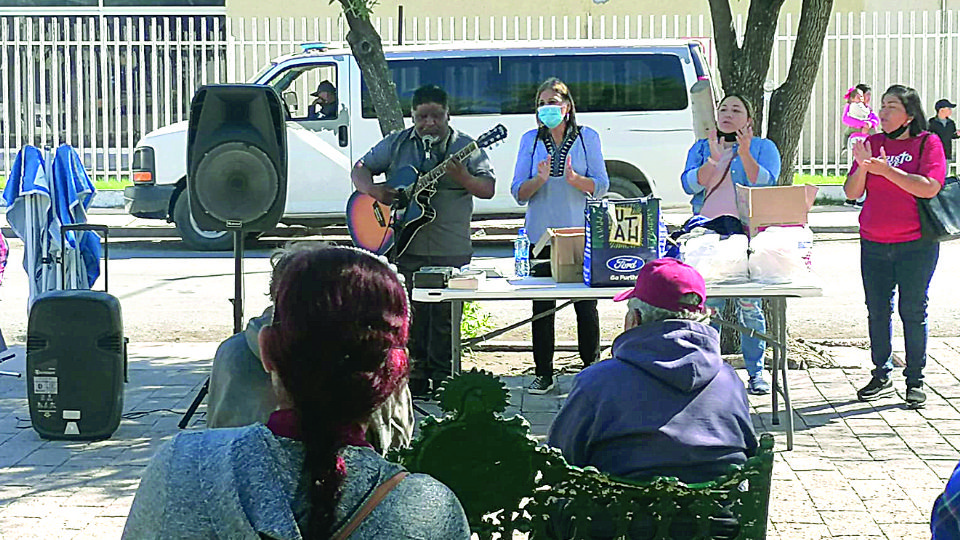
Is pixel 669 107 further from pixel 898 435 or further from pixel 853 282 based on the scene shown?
pixel 898 435

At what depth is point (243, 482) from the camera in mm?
2066

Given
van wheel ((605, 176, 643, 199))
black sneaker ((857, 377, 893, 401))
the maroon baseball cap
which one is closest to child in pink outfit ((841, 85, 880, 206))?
van wheel ((605, 176, 643, 199))

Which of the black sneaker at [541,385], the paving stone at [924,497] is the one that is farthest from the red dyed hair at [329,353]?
the black sneaker at [541,385]

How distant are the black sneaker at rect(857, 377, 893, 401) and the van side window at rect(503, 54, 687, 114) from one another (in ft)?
26.8

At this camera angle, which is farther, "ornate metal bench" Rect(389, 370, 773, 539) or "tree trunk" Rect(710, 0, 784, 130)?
"tree trunk" Rect(710, 0, 784, 130)

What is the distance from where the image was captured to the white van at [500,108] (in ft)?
50.5

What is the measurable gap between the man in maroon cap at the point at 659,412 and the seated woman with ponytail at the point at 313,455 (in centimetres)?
157

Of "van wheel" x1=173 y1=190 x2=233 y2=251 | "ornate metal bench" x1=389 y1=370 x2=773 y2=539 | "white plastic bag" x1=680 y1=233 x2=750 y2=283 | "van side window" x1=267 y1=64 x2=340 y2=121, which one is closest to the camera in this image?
"ornate metal bench" x1=389 y1=370 x2=773 y2=539

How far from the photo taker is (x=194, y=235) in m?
15.7

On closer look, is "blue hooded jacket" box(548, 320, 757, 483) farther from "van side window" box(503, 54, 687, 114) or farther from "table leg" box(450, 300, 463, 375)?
"van side window" box(503, 54, 687, 114)

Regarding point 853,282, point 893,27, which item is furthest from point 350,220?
point 893,27

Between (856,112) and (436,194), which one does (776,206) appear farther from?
(856,112)

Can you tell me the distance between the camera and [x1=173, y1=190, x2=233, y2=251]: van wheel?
15.5m

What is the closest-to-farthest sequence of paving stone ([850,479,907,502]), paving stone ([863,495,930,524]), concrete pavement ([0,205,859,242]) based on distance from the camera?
paving stone ([863,495,930,524]) < paving stone ([850,479,907,502]) < concrete pavement ([0,205,859,242])
